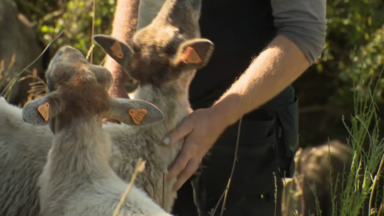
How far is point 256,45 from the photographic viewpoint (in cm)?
394

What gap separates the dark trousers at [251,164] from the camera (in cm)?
406

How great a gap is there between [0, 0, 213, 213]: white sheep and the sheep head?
0.23m

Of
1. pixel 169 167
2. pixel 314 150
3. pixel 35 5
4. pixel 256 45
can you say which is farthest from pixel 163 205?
pixel 35 5

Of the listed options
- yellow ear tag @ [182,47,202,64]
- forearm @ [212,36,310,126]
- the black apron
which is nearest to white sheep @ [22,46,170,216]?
yellow ear tag @ [182,47,202,64]

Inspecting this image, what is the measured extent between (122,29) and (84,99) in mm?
1162

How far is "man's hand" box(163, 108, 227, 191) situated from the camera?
326 cm

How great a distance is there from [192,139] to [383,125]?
5.70 meters

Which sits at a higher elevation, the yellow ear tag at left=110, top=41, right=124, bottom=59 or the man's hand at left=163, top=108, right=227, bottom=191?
the yellow ear tag at left=110, top=41, right=124, bottom=59

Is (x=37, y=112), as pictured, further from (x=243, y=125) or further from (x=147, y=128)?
(x=243, y=125)

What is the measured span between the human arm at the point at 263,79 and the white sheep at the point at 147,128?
73 mm

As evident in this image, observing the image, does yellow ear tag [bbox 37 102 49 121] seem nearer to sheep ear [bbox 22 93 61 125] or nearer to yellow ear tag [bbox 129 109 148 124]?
sheep ear [bbox 22 93 61 125]

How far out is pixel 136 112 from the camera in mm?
3047

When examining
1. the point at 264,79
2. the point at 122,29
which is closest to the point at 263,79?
the point at 264,79

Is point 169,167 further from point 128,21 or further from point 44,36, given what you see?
point 44,36
